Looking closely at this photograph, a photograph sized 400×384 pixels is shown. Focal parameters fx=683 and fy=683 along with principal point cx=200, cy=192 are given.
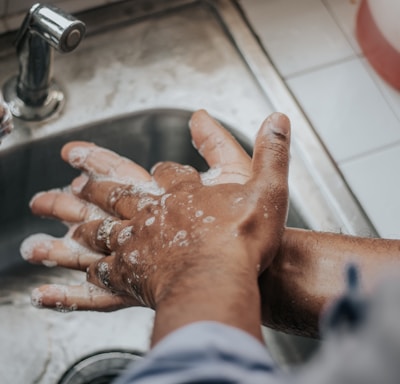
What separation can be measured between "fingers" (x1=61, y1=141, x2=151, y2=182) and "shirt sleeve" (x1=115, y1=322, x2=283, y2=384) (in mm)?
429

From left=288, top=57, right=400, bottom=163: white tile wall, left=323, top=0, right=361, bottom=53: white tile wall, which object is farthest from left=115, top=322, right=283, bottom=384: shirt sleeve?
left=323, top=0, right=361, bottom=53: white tile wall

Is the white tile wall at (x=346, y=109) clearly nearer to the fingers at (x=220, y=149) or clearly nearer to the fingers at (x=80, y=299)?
the fingers at (x=220, y=149)

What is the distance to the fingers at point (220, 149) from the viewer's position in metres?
0.68

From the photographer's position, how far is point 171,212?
60 cm

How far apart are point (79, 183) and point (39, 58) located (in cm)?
15

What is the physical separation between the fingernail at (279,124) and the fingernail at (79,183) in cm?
27

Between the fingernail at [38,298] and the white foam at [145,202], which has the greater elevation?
the white foam at [145,202]

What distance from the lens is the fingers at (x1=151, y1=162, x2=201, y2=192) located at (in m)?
0.67

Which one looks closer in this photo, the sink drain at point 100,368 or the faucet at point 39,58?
the faucet at point 39,58

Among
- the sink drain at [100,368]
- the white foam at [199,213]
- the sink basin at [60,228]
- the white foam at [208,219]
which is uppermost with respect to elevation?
the white foam at [208,219]

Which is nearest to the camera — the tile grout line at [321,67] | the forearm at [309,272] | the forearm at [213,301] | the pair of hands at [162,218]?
the forearm at [213,301]

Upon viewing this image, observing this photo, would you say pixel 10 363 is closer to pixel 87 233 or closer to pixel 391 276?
pixel 87 233

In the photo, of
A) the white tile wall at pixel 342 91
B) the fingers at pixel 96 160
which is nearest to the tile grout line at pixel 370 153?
the white tile wall at pixel 342 91

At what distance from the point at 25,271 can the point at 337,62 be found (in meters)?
0.49
